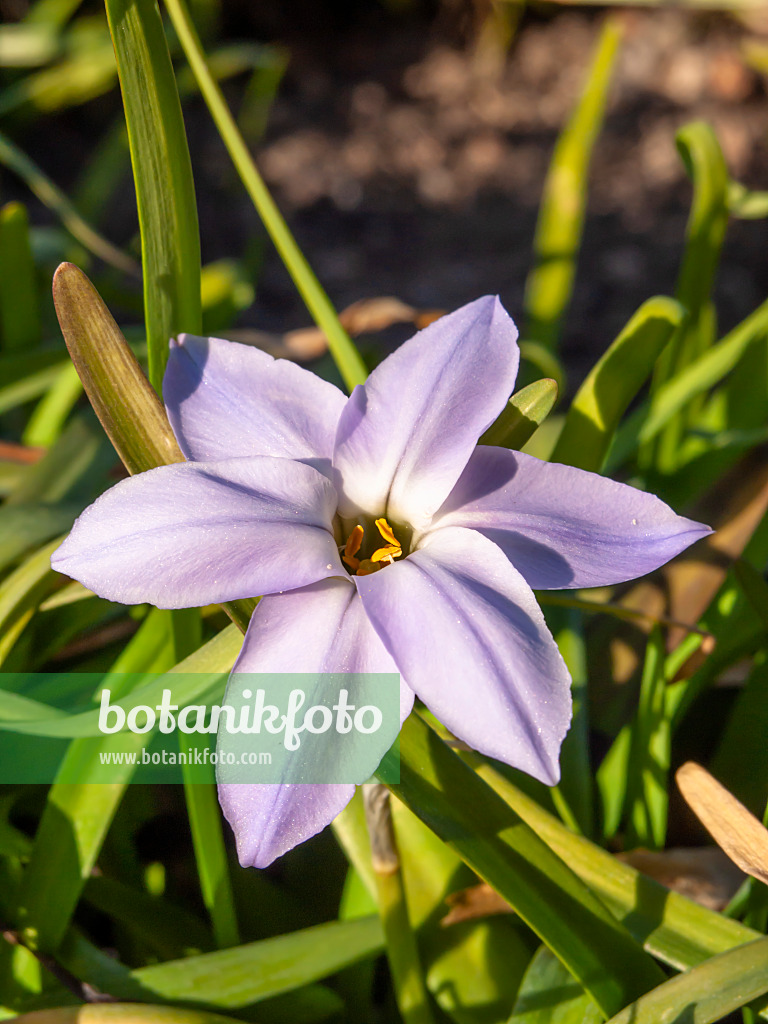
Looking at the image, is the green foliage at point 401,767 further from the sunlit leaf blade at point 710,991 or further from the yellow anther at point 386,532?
the yellow anther at point 386,532

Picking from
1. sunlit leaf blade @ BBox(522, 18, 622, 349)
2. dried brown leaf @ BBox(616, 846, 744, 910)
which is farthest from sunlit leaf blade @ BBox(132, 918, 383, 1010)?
sunlit leaf blade @ BBox(522, 18, 622, 349)

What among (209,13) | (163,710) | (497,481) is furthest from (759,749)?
(209,13)

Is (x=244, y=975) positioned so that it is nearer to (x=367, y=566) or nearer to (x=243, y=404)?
(x=367, y=566)

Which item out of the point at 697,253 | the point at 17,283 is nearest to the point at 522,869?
the point at 697,253

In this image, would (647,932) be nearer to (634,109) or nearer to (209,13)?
(634,109)

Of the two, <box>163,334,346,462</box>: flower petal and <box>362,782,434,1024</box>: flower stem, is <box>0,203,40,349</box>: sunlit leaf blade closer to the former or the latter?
<box>163,334,346,462</box>: flower petal

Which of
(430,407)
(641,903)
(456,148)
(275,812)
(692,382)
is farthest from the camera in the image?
(456,148)
